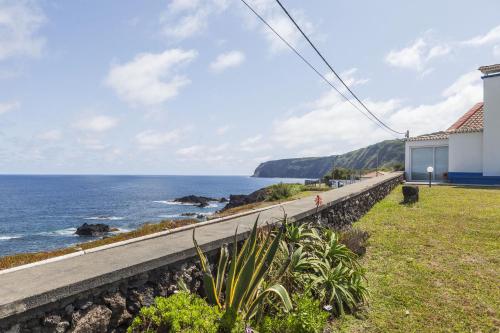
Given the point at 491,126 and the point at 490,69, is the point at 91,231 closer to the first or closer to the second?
the point at 491,126

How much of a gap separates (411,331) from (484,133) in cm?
2359

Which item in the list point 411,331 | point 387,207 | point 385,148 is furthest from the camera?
point 385,148

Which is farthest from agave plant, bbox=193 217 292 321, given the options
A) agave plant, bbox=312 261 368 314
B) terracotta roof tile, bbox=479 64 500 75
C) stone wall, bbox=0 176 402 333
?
terracotta roof tile, bbox=479 64 500 75

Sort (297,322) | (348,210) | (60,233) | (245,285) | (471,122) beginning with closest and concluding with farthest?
(245,285) → (297,322) → (348,210) → (471,122) → (60,233)

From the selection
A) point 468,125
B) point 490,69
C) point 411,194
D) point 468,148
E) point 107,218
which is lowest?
point 107,218

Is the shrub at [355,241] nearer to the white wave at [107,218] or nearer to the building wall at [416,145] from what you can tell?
the building wall at [416,145]

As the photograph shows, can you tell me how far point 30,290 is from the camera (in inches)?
88.2

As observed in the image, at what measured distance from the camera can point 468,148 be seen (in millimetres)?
24078

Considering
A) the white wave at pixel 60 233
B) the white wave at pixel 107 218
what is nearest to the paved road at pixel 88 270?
the white wave at pixel 60 233

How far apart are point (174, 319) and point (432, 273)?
5.01 meters

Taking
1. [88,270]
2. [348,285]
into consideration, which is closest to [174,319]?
[88,270]

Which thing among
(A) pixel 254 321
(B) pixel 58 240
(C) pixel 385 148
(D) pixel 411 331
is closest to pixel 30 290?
(A) pixel 254 321

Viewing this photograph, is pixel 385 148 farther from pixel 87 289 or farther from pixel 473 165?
pixel 87 289

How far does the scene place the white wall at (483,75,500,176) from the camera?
2259 cm
